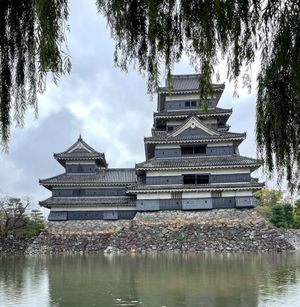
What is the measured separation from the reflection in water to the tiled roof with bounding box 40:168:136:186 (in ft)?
47.2

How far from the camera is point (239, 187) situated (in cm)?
2806

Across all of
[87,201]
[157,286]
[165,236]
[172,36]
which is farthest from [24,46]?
[87,201]

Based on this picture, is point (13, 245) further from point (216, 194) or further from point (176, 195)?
point (216, 194)

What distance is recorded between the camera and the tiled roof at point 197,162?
2834cm

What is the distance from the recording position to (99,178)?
31375mm

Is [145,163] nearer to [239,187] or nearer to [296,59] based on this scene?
[239,187]

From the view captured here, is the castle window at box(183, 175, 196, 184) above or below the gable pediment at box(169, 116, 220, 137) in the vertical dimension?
below

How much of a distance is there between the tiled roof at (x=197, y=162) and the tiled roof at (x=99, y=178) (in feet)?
9.90

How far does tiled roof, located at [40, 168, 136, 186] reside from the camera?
30.5m

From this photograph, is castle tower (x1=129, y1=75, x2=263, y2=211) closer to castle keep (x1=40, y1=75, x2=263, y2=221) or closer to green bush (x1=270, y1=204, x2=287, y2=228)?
castle keep (x1=40, y1=75, x2=263, y2=221)

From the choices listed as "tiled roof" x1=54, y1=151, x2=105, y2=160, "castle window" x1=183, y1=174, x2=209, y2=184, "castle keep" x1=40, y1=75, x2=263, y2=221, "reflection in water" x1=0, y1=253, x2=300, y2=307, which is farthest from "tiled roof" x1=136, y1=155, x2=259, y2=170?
"reflection in water" x1=0, y1=253, x2=300, y2=307

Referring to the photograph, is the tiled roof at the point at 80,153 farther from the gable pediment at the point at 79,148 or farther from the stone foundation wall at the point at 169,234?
the stone foundation wall at the point at 169,234

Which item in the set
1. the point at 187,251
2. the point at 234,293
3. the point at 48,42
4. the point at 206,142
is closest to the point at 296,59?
the point at 48,42

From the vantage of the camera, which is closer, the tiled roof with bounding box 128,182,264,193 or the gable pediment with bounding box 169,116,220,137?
the tiled roof with bounding box 128,182,264,193
